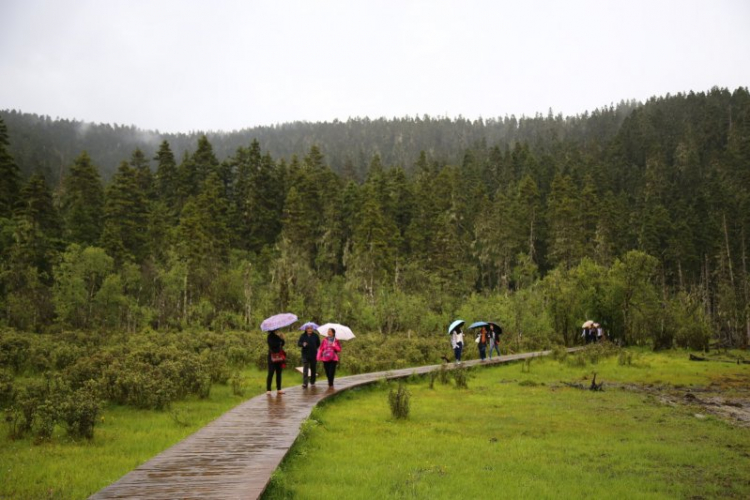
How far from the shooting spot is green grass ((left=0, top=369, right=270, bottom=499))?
26.7 feet

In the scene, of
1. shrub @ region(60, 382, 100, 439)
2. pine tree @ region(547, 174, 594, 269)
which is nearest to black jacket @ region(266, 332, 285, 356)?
shrub @ region(60, 382, 100, 439)

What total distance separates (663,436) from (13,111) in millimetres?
224339

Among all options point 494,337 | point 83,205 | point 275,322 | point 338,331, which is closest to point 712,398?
point 338,331

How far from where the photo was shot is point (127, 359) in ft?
60.4

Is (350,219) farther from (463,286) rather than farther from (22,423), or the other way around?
(22,423)

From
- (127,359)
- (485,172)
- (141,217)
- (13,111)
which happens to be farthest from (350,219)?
(13,111)

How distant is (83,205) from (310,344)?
52933mm

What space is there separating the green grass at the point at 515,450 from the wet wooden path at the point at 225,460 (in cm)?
42

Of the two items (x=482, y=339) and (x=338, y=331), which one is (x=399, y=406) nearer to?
(x=338, y=331)

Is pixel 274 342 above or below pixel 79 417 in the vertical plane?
above

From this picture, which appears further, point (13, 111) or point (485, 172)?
point (13, 111)

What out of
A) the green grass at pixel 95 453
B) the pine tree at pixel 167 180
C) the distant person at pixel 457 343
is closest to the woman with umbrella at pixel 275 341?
the green grass at pixel 95 453

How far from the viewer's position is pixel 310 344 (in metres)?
18.4

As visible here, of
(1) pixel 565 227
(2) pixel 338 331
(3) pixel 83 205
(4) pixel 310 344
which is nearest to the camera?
(4) pixel 310 344
